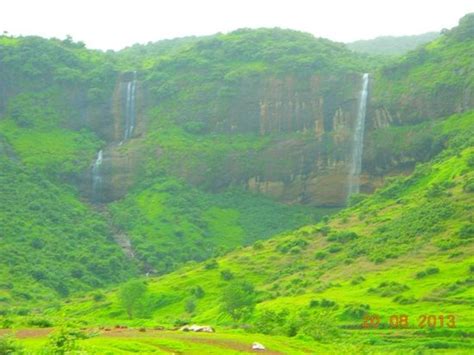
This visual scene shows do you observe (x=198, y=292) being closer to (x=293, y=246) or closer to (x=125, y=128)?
(x=293, y=246)

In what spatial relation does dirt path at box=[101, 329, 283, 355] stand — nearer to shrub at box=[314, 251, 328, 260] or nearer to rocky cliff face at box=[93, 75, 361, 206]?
shrub at box=[314, 251, 328, 260]

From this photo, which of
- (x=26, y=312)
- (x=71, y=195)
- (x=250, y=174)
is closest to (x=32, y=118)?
(x=71, y=195)

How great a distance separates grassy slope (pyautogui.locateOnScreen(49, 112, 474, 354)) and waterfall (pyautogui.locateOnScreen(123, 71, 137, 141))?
138 feet

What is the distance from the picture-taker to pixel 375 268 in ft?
243

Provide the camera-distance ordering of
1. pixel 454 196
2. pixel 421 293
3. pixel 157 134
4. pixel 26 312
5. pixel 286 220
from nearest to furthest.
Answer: pixel 421 293
pixel 26 312
pixel 454 196
pixel 286 220
pixel 157 134

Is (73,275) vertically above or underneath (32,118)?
underneath

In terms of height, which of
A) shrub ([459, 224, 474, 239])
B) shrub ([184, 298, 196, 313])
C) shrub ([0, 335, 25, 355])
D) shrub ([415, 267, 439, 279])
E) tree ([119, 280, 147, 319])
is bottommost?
shrub ([184, 298, 196, 313])

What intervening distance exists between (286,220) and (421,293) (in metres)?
53.3

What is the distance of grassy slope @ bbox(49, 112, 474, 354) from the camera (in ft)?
198

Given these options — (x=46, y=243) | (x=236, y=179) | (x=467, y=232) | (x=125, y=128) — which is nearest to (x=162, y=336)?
(x=467, y=232)

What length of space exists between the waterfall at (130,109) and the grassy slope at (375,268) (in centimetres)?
4206

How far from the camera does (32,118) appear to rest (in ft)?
423

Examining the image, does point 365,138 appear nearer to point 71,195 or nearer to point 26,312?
point 71,195

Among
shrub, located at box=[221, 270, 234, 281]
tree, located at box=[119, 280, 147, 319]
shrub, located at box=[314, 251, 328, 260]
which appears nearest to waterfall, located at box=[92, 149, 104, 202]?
shrub, located at box=[221, 270, 234, 281]
